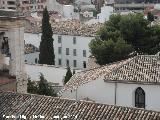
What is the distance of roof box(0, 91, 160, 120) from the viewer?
1568cm

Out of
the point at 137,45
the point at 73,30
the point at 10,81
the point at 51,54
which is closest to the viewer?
the point at 10,81

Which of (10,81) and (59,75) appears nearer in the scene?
(10,81)

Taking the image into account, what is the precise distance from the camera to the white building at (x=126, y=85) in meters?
24.3

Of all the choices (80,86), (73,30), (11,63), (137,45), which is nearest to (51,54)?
(73,30)

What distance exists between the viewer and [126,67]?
26219 mm

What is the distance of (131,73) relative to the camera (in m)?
25.3

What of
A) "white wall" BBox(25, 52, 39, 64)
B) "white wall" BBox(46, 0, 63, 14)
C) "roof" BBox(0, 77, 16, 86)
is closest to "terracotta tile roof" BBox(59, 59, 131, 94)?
"roof" BBox(0, 77, 16, 86)

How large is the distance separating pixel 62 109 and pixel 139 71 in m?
9.81

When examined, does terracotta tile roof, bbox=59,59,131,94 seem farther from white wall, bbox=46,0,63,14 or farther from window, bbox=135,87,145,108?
white wall, bbox=46,0,63,14

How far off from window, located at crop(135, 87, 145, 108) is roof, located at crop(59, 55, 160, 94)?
631mm

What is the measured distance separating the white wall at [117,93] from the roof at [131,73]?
30 cm

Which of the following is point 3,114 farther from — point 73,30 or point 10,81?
point 73,30

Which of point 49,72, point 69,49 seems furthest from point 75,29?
point 49,72

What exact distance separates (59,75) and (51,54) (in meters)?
7.37
